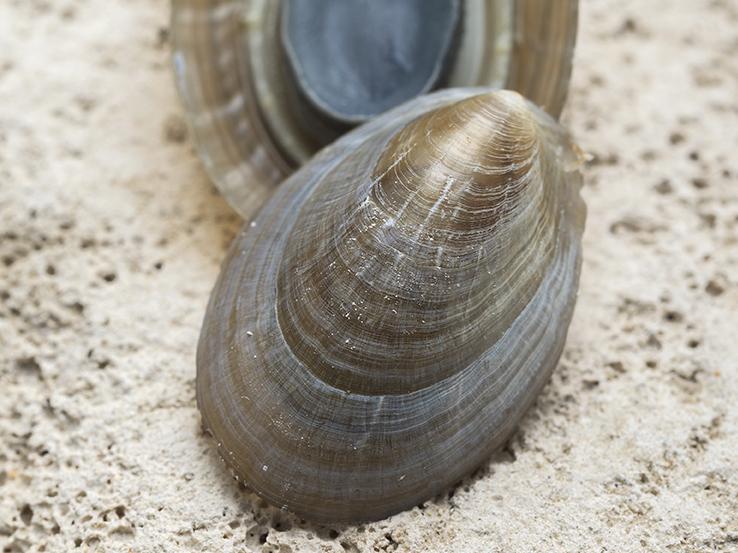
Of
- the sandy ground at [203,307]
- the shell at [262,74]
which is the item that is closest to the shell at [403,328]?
the sandy ground at [203,307]

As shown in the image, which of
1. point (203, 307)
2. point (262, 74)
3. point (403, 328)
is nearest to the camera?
point (403, 328)

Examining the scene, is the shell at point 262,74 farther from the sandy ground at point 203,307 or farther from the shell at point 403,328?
the shell at point 403,328

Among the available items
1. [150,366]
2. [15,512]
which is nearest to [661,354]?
[150,366]

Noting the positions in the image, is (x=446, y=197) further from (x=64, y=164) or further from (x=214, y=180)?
(x=64, y=164)

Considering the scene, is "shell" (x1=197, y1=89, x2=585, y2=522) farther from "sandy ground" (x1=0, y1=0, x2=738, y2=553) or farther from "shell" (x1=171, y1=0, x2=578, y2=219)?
"shell" (x1=171, y1=0, x2=578, y2=219)

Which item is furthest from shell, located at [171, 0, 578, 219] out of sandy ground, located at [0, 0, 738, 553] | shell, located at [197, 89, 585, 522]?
shell, located at [197, 89, 585, 522]

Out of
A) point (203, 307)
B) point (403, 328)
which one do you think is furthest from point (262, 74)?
point (403, 328)

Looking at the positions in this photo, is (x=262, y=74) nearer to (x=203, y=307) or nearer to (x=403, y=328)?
(x=203, y=307)
